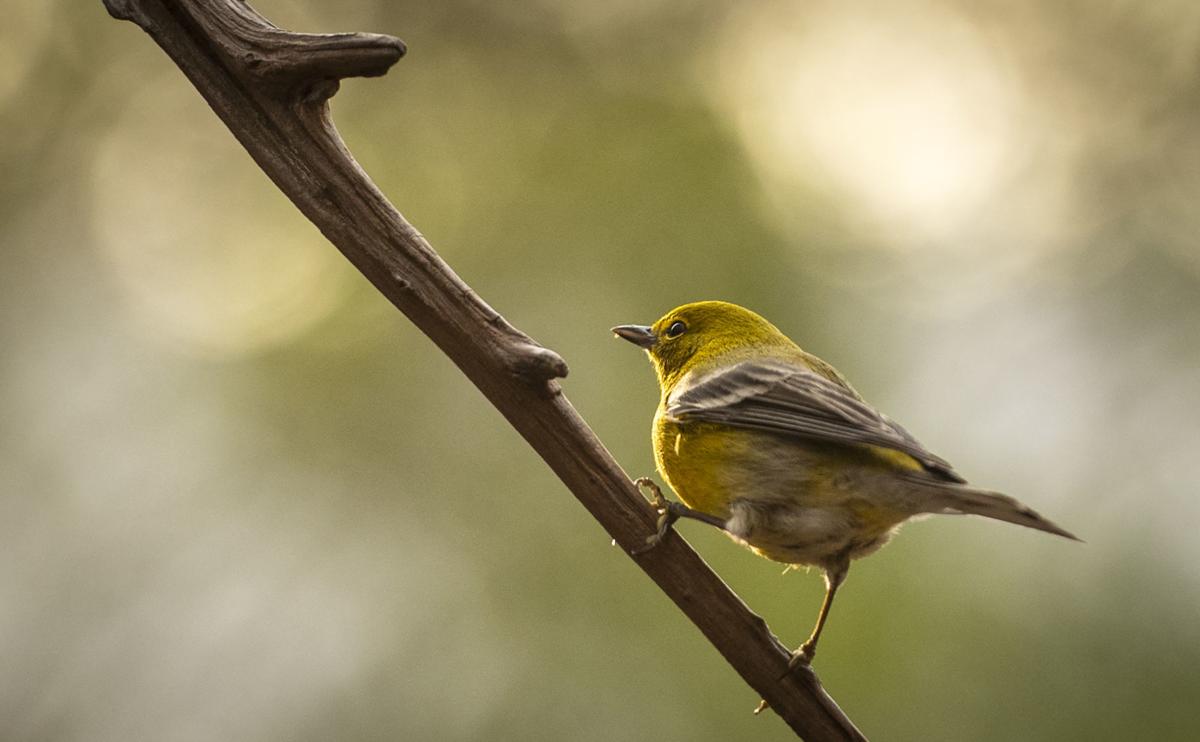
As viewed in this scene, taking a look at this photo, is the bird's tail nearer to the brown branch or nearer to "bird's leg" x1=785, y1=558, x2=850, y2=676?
"bird's leg" x1=785, y1=558, x2=850, y2=676

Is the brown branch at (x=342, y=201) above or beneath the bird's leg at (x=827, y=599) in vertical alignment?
above

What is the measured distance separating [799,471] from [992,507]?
2.50ft

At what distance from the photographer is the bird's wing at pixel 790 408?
12.4ft

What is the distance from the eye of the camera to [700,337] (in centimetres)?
514

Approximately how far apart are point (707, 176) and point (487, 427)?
2297 mm

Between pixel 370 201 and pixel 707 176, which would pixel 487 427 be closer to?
pixel 707 176

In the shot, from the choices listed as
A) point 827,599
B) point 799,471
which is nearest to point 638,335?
point 799,471

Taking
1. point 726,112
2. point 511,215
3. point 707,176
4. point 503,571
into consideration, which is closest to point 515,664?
point 503,571

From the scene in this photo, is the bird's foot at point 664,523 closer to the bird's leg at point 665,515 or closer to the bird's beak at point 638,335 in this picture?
the bird's leg at point 665,515

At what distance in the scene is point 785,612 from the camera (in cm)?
584

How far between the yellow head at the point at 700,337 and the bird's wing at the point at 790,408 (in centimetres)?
33

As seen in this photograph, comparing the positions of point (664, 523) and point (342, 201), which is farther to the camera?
point (664, 523)

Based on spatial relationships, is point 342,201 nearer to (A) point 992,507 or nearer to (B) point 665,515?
(B) point 665,515

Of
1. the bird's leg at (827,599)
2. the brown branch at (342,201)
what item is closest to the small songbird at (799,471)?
the bird's leg at (827,599)
